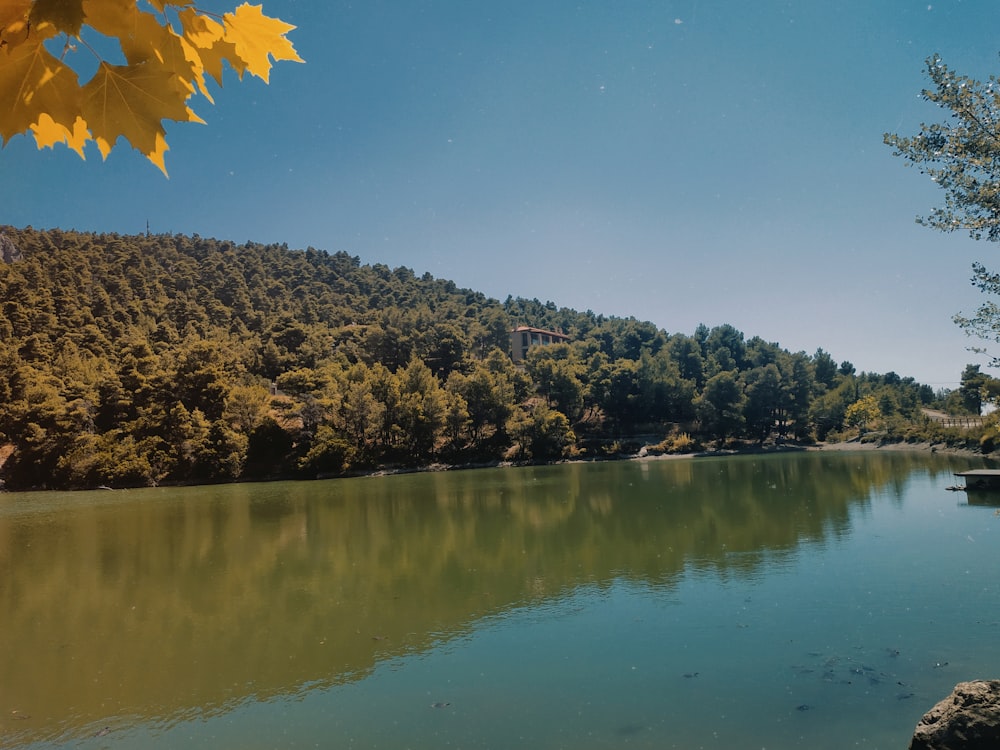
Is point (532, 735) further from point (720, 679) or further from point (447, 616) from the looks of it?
point (447, 616)

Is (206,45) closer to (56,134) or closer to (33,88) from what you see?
(33,88)

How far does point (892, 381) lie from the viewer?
4038 inches

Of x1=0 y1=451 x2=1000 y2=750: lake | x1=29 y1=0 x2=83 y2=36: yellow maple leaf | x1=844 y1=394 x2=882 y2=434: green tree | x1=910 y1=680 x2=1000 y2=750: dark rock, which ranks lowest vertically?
x1=0 y1=451 x2=1000 y2=750: lake

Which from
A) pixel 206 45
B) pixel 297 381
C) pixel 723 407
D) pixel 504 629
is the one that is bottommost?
pixel 504 629

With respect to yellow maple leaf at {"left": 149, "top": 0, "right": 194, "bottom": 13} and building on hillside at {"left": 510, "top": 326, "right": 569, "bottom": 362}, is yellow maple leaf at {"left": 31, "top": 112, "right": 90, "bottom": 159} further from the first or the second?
building on hillside at {"left": 510, "top": 326, "right": 569, "bottom": 362}

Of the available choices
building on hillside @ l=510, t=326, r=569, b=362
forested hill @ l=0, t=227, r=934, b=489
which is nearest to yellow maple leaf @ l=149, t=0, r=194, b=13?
forested hill @ l=0, t=227, r=934, b=489

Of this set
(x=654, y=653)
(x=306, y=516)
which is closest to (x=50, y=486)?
(x=306, y=516)

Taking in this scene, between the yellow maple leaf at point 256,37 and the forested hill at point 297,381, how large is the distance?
48524 mm

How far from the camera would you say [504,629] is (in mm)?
10914

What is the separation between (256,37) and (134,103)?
35 cm

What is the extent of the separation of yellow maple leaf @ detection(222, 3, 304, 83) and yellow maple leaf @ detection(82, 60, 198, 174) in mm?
202

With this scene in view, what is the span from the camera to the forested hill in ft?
149

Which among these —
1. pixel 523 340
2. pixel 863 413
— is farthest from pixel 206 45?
pixel 523 340

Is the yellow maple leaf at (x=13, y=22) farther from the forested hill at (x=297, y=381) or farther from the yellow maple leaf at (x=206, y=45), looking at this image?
the forested hill at (x=297, y=381)
